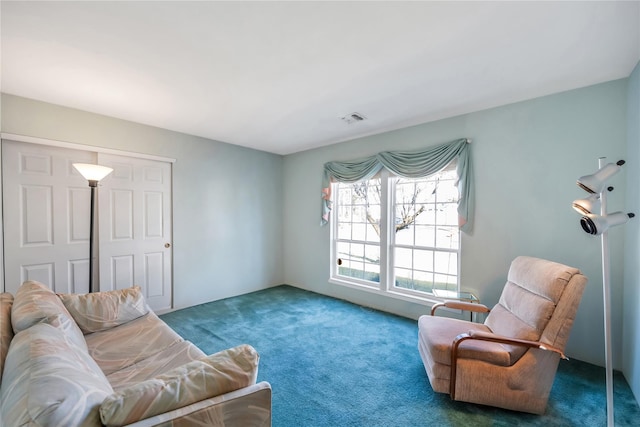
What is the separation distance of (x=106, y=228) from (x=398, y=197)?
11.9 ft

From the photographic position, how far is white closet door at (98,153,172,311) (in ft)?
10.2

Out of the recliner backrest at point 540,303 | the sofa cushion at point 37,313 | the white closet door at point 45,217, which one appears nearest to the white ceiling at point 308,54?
the white closet door at point 45,217

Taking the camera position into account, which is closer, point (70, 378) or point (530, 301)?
point (70, 378)

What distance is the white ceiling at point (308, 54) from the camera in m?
1.51

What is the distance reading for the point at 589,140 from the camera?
232 centimetres

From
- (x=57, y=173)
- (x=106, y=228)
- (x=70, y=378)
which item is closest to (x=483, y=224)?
(x=70, y=378)

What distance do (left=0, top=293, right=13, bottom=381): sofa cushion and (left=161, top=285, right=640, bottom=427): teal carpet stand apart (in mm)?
1438

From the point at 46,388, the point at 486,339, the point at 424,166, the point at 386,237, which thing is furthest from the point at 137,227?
the point at 486,339

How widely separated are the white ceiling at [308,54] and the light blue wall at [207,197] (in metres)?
0.26

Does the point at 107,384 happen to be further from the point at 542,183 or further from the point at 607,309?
the point at 542,183

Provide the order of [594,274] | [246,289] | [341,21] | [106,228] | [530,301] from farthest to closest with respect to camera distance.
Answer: [246,289] → [106,228] → [594,274] → [530,301] → [341,21]

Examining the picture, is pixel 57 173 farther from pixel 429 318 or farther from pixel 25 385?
pixel 429 318

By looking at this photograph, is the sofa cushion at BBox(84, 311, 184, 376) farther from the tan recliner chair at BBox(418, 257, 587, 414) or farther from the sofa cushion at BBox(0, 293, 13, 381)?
the tan recliner chair at BBox(418, 257, 587, 414)

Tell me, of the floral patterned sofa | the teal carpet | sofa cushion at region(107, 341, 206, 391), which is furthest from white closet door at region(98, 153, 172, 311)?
sofa cushion at region(107, 341, 206, 391)
